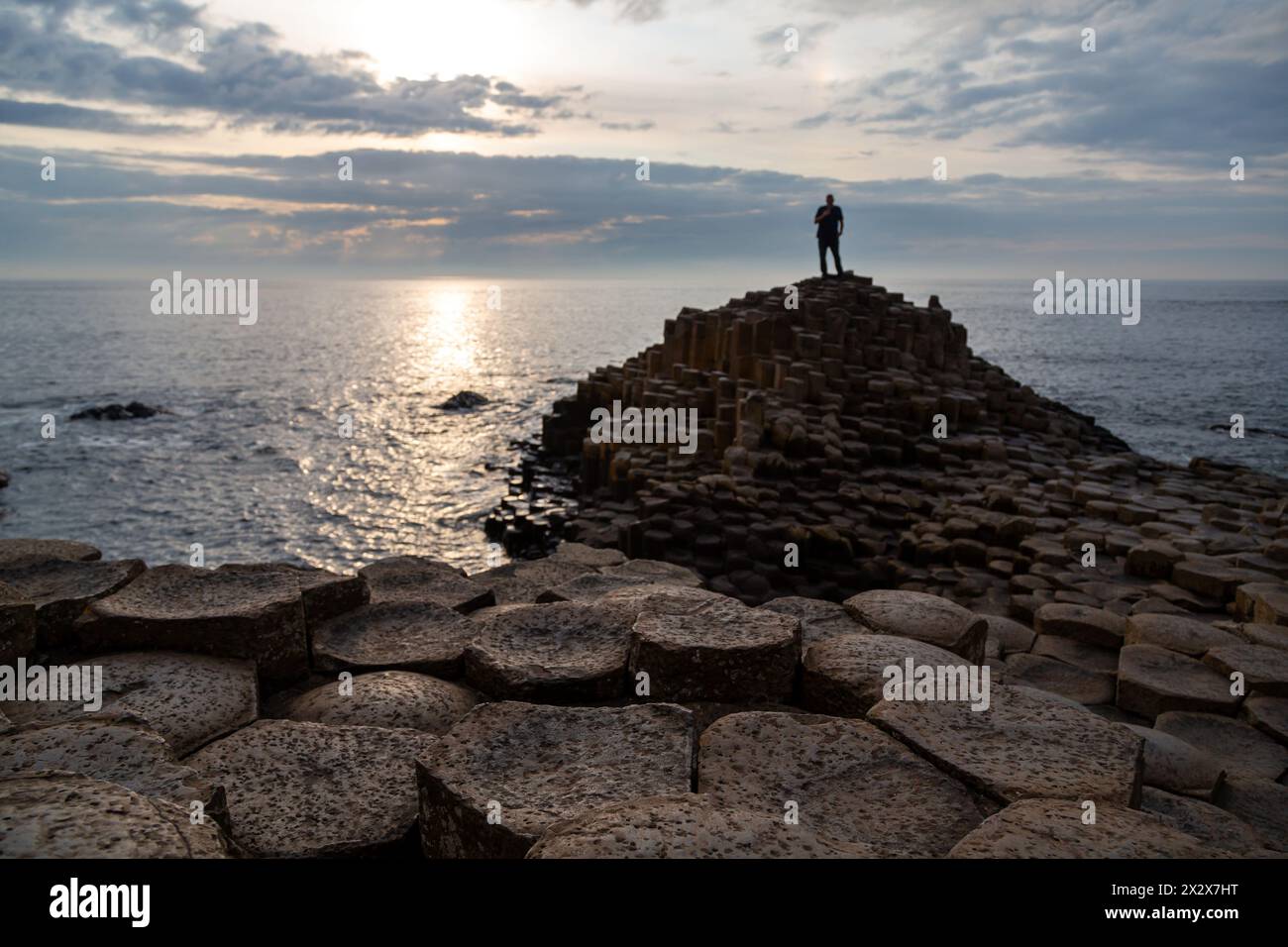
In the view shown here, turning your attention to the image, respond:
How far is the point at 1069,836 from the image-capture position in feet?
8.25

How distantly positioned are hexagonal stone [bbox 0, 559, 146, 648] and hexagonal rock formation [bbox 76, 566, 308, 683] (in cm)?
17

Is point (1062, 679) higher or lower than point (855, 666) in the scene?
lower

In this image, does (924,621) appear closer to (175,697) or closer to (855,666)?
(855,666)

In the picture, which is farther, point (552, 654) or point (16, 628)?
point (552, 654)

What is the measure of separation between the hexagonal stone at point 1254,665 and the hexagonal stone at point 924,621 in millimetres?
2621

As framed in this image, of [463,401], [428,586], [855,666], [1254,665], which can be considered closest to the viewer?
[855,666]

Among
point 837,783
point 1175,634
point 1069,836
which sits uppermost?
point 1069,836

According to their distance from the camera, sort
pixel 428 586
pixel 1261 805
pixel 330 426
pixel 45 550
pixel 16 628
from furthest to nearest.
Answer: pixel 330 426 < pixel 428 586 < pixel 45 550 < pixel 1261 805 < pixel 16 628

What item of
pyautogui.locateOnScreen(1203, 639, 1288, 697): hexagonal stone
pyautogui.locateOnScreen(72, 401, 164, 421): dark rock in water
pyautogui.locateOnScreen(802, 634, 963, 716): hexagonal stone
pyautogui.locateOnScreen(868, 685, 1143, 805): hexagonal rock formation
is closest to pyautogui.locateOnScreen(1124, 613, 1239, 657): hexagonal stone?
pyautogui.locateOnScreen(1203, 639, 1288, 697): hexagonal stone

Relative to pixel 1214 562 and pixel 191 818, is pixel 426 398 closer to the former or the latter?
pixel 1214 562

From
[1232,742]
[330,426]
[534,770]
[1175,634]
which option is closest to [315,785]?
[534,770]

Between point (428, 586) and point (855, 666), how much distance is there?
3244 millimetres

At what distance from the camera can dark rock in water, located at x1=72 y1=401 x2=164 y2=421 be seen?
32.8 m
